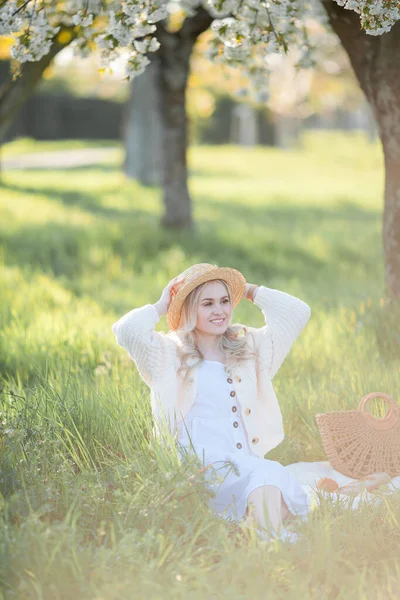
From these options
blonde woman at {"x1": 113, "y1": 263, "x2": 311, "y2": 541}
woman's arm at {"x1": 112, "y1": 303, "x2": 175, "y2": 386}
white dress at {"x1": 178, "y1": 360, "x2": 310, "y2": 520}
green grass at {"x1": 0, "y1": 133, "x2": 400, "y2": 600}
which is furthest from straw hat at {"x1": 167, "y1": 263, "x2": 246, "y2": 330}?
green grass at {"x1": 0, "y1": 133, "x2": 400, "y2": 600}

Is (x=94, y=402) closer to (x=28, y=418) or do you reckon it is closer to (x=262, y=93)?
(x=28, y=418)

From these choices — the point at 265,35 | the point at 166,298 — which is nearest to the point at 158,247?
the point at 265,35

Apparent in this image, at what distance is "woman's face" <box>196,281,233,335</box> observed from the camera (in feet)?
12.8

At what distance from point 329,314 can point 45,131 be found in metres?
31.1

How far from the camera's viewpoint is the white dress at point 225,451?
3.49 meters

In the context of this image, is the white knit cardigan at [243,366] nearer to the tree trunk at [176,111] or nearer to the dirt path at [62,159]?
the tree trunk at [176,111]

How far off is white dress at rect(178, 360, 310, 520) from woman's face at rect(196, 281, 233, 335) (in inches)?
6.5

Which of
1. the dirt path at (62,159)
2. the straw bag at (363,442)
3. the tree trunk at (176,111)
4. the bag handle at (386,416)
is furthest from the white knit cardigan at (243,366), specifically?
the dirt path at (62,159)

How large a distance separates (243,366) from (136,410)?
590mm

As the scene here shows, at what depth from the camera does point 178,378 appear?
12.7ft

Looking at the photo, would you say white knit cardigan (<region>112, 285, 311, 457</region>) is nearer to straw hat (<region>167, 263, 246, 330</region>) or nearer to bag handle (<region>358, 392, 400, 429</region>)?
straw hat (<region>167, 263, 246, 330</region>)

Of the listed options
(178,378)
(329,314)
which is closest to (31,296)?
(329,314)

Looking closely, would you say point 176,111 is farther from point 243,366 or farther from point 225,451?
point 225,451

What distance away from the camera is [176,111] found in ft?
33.6
